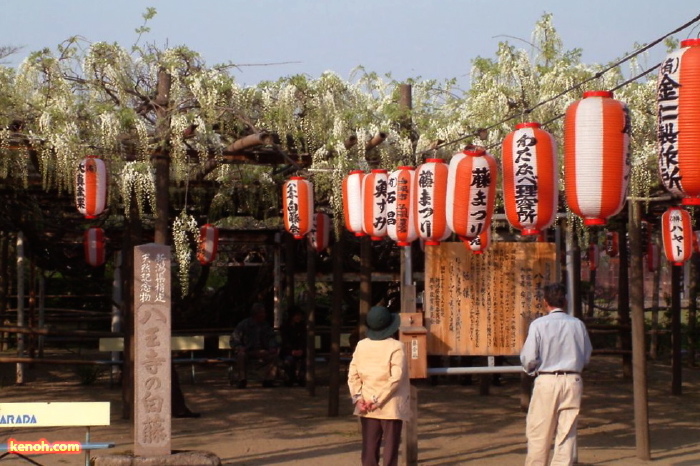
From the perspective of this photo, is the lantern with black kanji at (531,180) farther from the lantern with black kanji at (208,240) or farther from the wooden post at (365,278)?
the lantern with black kanji at (208,240)

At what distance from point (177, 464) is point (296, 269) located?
8.43 m

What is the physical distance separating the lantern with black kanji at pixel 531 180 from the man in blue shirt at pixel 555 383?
77 centimetres

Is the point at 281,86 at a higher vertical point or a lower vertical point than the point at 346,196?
higher

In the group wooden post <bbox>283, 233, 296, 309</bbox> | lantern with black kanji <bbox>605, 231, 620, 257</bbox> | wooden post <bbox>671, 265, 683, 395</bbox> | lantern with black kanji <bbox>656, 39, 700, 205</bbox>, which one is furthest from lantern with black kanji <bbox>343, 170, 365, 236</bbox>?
lantern with black kanji <bbox>605, 231, 620, 257</bbox>

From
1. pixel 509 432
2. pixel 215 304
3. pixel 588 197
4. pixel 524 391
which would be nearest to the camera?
pixel 588 197

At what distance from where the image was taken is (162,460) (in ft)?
25.9

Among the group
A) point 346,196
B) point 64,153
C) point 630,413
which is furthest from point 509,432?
point 64,153

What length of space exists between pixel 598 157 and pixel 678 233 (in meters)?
7.27

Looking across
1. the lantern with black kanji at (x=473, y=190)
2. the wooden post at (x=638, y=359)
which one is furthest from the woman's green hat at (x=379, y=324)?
the wooden post at (x=638, y=359)

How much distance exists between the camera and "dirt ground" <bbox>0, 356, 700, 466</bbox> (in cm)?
891

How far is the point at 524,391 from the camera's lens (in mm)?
11250

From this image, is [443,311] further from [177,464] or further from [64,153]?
[64,153]

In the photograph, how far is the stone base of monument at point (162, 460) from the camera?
7855 millimetres

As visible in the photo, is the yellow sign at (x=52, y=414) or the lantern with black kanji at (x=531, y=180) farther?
the lantern with black kanji at (x=531, y=180)
